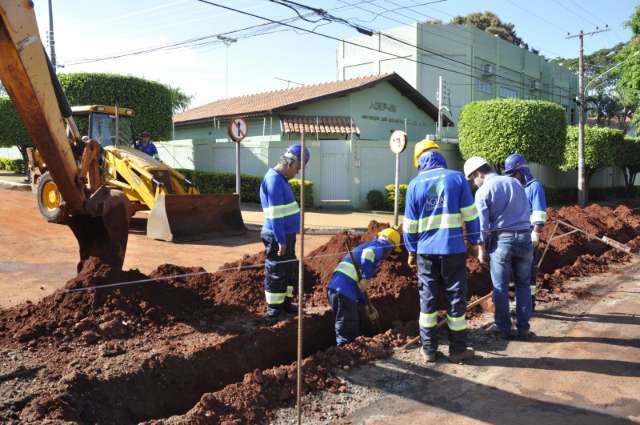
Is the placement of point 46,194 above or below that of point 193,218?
above

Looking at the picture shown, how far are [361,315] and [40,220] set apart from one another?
385 inches

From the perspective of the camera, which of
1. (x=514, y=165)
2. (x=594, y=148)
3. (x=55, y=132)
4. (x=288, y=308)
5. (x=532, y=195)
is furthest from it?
(x=594, y=148)

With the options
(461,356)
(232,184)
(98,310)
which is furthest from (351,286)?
(232,184)

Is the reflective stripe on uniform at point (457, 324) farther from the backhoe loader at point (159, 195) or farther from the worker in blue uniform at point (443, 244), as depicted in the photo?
the backhoe loader at point (159, 195)

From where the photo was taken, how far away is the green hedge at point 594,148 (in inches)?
Answer: 936

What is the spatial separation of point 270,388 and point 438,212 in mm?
2088

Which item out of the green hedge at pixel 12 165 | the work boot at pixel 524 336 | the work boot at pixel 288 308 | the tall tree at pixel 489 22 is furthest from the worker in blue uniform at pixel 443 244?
the tall tree at pixel 489 22

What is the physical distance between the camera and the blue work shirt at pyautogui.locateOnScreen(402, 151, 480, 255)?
466 centimetres

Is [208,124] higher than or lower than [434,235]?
higher

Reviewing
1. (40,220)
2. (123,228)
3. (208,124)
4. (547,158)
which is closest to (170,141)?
(208,124)

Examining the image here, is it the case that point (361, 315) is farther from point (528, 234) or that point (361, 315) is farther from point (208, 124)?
point (208, 124)

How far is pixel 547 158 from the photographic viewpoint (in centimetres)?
2148

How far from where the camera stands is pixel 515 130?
2075cm

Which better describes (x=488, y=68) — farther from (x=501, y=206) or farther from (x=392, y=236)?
(x=392, y=236)
